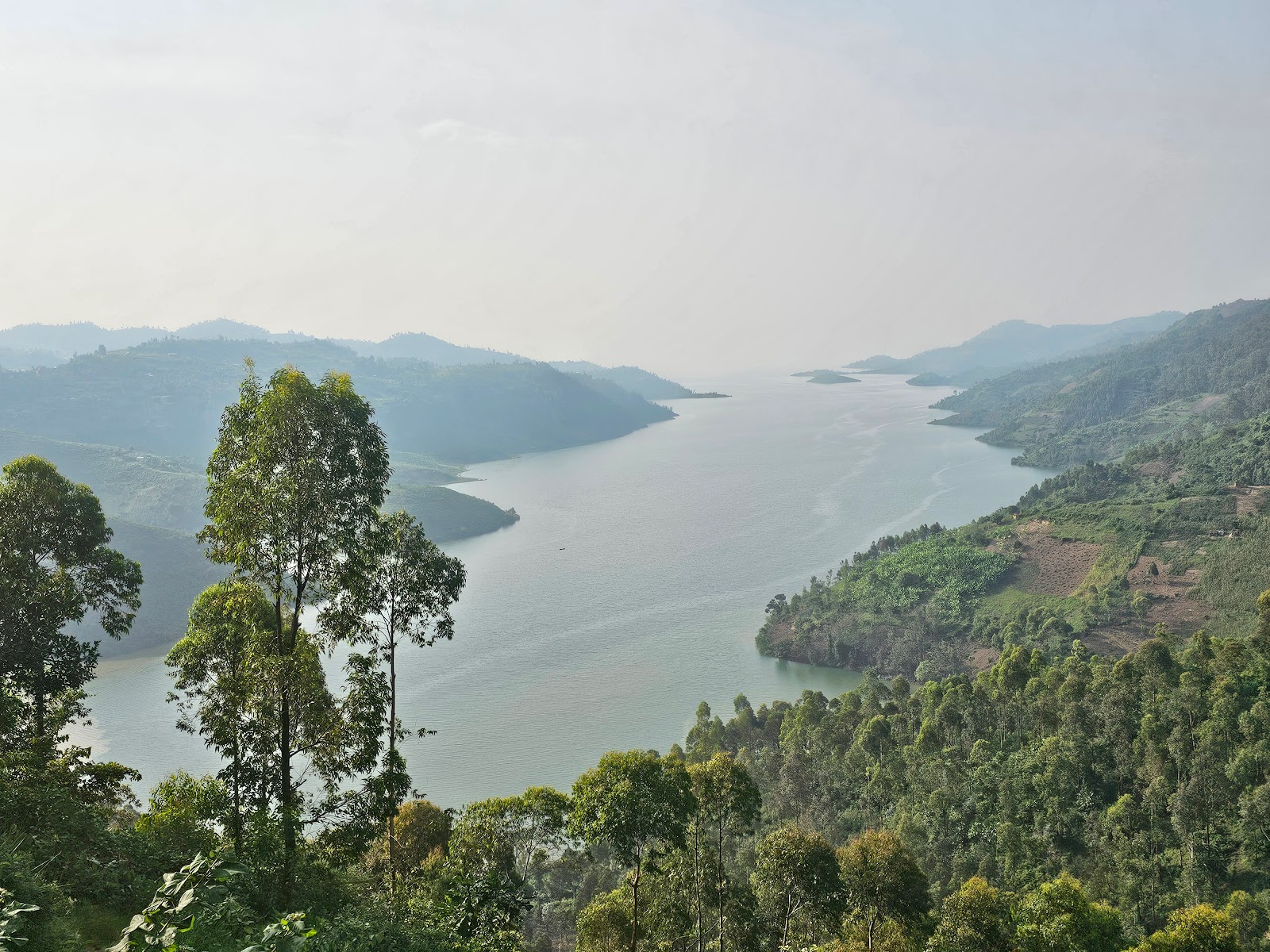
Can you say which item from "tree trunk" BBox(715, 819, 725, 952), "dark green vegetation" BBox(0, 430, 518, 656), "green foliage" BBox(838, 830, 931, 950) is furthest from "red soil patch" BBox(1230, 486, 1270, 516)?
"tree trunk" BBox(715, 819, 725, 952)

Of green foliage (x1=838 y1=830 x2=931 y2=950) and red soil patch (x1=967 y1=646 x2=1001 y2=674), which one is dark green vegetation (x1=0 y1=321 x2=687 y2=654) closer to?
green foliage (x1=838 y1=830 x2=931 y2=950)

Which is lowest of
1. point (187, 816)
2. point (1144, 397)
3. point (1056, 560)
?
point (1056, 560)

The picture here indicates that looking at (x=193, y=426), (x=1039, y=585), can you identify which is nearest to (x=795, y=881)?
(x=1039, y=585)

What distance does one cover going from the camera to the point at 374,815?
9.18 metres

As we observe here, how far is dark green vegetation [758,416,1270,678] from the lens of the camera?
50656mm

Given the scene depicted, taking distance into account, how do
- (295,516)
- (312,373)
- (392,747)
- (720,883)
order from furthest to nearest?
(312,373)
(720,883)
(392,747)
(295,516)

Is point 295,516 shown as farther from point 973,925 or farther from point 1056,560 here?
point 1056,560

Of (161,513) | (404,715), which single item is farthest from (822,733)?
(161,513)

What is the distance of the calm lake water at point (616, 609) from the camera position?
123 feet

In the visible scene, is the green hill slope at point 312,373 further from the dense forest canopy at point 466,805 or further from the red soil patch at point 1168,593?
the red soil patch at point 1168,593

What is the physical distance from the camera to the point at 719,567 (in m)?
66.8

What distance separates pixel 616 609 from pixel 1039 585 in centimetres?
2993

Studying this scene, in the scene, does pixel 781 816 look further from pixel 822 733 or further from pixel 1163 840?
pixel 1163 840

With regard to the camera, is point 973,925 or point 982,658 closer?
point 973,925
